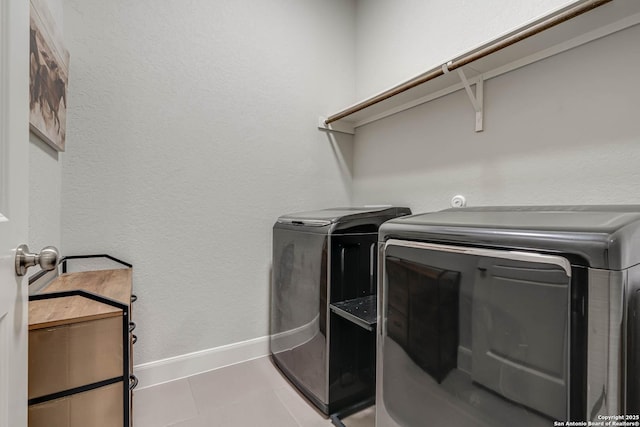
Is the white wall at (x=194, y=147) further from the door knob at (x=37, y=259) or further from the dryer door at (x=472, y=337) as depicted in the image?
the dryer door at (x=472, y=337)

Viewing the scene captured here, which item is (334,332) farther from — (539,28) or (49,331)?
(539,28)

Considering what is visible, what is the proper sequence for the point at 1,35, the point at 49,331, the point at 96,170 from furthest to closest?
the point at 96,170 → the point at 49,331 → the point at 1,35

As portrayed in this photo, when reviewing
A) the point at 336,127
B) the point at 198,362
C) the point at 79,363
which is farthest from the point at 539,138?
the point at 198,362

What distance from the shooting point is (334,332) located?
1457mm

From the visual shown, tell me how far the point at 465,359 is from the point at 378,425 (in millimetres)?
528

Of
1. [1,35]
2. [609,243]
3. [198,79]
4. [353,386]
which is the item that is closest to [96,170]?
[198,79]

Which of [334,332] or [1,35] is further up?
[1,35]

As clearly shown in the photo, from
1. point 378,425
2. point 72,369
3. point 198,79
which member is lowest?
point 378,425

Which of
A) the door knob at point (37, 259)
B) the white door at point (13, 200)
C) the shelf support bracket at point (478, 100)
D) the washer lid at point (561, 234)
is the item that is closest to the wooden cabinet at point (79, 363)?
the white door at point (13, 200)

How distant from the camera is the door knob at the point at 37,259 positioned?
62 centimetres

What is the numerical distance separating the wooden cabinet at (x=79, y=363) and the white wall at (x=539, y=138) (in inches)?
65.8

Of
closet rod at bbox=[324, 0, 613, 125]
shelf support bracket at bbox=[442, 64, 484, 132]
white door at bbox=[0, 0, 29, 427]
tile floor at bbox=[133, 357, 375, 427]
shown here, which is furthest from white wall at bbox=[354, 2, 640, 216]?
white door at bbox=[0, 0, 29, 427]

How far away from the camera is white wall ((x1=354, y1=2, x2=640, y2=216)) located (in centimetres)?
111

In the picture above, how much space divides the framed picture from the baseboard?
1285 mm
